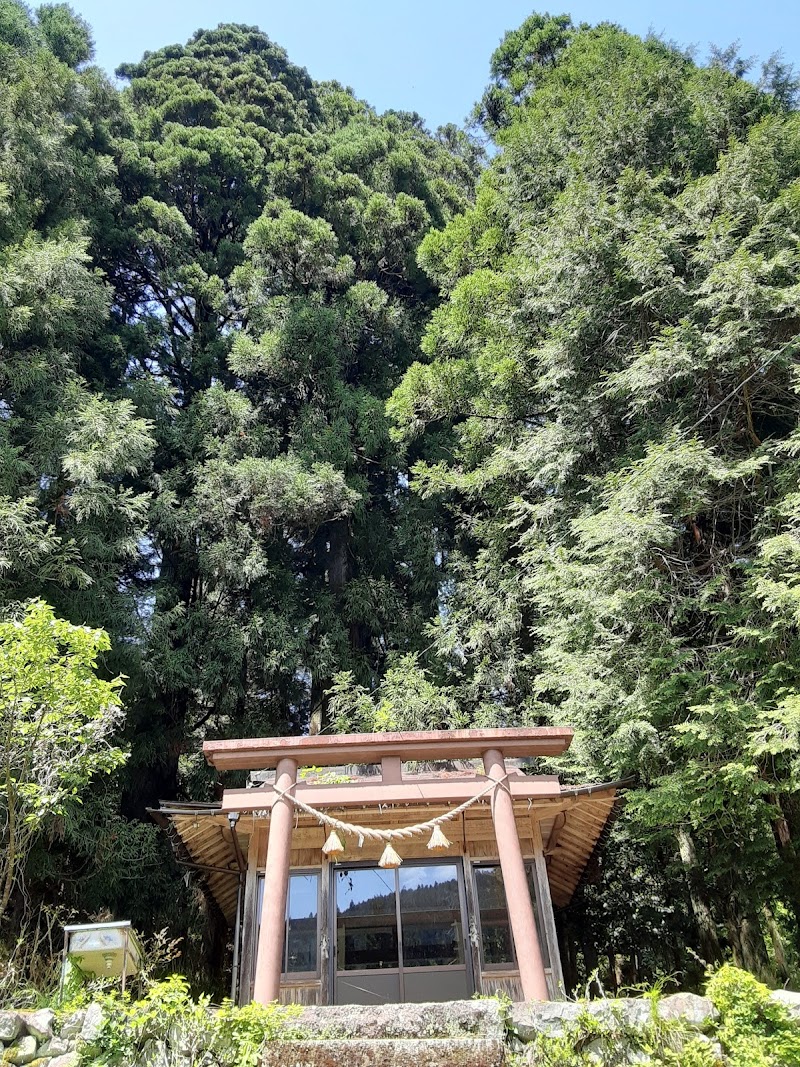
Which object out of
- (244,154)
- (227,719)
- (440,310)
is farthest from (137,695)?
(244,154)

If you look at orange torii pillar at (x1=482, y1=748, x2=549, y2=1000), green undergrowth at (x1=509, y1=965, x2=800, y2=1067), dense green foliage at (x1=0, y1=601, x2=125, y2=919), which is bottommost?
green undergrowth at (x1=509, y1=965, x2=800, y2=1067)

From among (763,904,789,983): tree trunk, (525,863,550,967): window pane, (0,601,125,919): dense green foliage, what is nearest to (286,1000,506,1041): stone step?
(525,863,550,967): window pane

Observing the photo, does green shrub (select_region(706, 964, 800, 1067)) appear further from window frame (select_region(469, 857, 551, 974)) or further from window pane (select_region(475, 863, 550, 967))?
window pane (select_region(475, 863, 550, 967))

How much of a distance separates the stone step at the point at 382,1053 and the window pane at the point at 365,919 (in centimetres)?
320

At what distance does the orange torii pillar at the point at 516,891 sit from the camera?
→ 5.30 meters

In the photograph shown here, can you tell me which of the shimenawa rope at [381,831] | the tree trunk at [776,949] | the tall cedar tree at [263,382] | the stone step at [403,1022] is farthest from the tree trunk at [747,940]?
the tall cedar tree at [263,382]

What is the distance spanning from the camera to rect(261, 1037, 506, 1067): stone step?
156 inches

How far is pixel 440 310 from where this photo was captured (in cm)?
1391

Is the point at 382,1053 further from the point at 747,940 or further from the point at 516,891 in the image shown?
the point at 747,940

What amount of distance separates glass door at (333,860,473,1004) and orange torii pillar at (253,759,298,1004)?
1413 mm

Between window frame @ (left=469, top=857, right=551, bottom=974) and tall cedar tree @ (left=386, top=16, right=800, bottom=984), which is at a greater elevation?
tall cedar tree @ (left=386, top=16, right=800, bottom=984)

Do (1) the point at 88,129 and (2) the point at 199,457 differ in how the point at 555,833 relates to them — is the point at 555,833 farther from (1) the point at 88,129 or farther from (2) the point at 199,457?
(1) the point at 88,129

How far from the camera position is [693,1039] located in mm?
4059

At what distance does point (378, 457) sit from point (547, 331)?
176 inches
